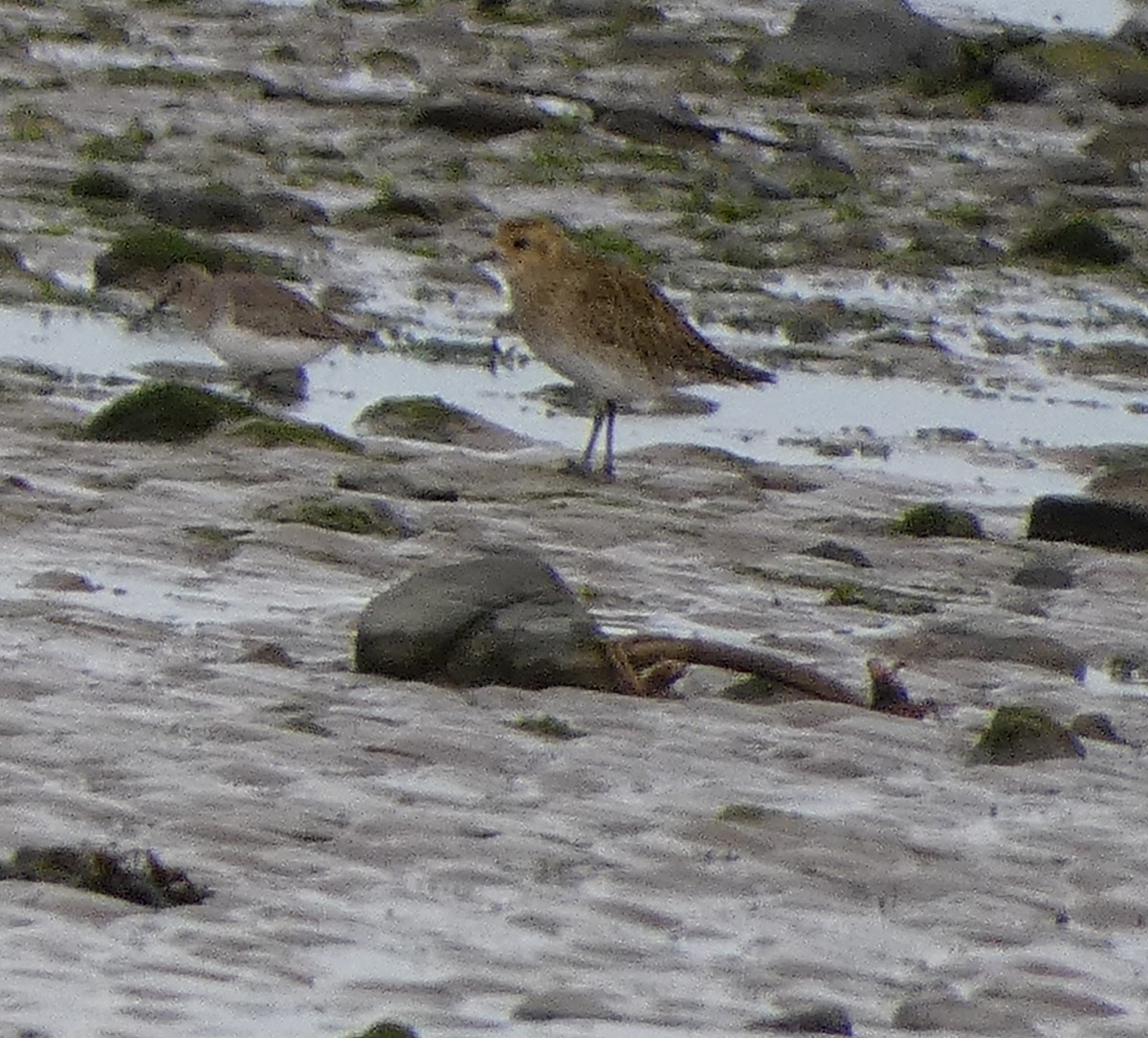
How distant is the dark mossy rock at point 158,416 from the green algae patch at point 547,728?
3760 mm

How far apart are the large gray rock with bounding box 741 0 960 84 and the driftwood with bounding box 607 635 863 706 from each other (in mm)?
15639

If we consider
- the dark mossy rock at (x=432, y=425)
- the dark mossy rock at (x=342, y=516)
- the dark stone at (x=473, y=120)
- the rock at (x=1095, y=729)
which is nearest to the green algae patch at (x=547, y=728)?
the rock at (x=1095, y=729)

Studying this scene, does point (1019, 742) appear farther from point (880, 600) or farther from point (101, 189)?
point (101, 189)

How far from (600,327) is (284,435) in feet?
4.41

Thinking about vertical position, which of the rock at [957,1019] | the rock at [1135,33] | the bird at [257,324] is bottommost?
the rock at [957,1019]

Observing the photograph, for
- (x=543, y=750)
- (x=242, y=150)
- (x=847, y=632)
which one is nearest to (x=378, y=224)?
(x=242, y=150)

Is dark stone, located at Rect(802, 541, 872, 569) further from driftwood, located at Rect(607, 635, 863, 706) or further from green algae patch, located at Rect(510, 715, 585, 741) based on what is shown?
green algae patch, located at Rect(510, 715, 585, 741)

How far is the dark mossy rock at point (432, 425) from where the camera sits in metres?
11.4

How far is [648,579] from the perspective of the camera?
9.25m

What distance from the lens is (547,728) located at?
7086 mm

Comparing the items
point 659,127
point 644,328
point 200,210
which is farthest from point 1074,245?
point 644,328

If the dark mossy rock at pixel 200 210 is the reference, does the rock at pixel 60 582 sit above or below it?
below

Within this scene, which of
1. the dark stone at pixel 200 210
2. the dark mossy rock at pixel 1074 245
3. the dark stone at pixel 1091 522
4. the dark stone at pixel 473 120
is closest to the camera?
the dark stone at pixel 1091 522

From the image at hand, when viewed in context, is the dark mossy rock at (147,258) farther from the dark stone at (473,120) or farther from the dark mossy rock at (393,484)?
the dark stone at (473,120)
